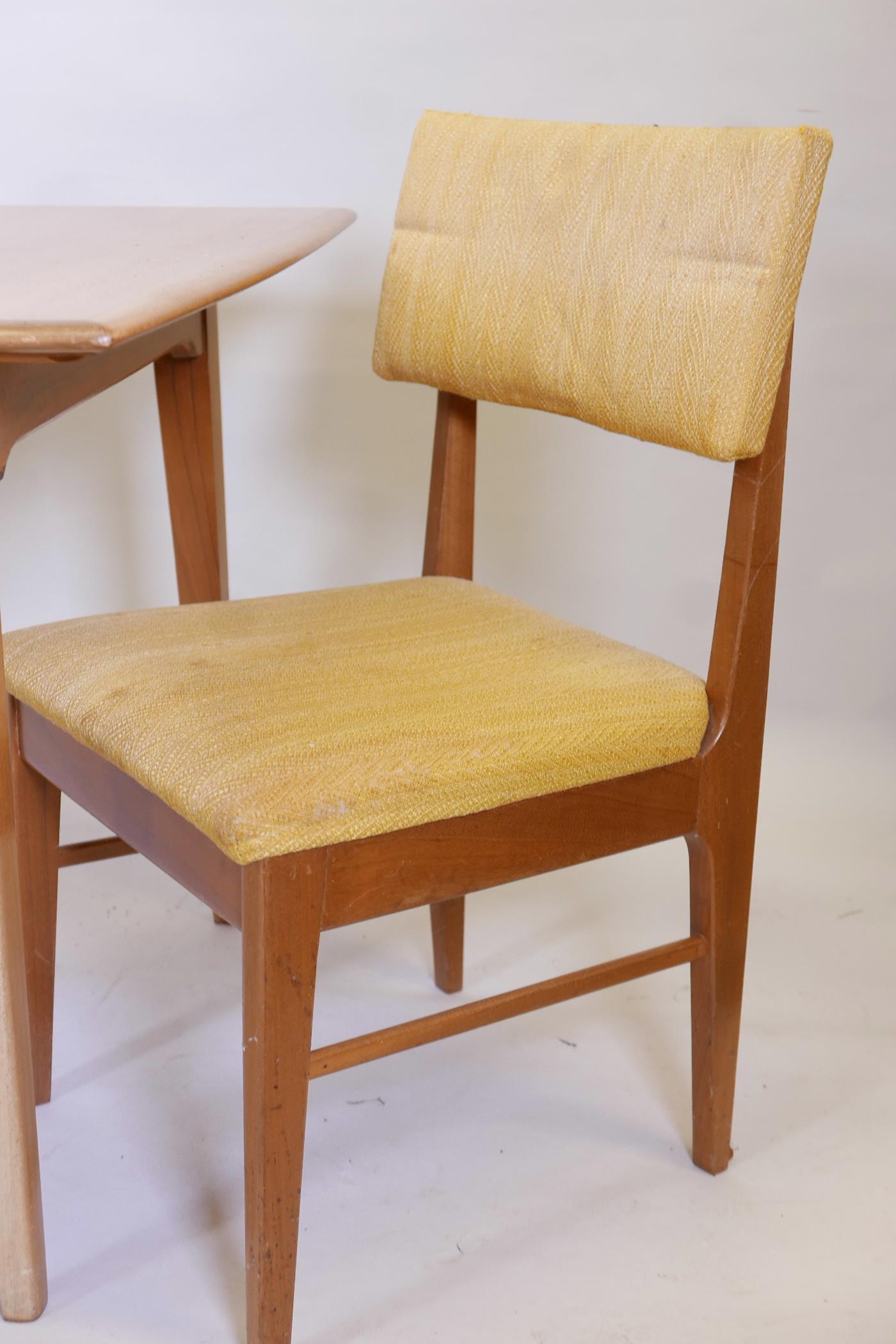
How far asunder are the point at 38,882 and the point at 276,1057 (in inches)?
15.8

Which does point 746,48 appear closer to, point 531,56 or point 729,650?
point 531,56

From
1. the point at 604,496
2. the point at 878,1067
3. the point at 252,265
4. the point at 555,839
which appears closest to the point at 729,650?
the point at 555,839

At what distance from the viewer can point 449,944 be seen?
154cm

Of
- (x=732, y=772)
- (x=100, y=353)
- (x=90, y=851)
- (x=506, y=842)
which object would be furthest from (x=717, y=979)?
(x=100, y=353)

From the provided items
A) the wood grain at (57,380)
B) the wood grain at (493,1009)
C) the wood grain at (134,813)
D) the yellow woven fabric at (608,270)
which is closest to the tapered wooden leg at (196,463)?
the wood grain at (57,380)

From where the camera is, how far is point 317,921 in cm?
94

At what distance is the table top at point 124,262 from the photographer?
29.0 inches

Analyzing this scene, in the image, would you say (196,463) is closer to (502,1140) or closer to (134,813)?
(134,813)

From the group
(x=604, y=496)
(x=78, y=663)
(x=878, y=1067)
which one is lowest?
(x=878, y=1067)

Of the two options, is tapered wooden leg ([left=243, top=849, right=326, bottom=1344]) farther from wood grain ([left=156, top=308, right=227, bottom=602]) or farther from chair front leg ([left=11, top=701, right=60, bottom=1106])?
wood grain ([left=156, top=308, right=227, bottom=602])

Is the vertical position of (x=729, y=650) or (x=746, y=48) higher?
(x=746, y=48)

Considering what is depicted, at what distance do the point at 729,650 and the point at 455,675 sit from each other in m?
0.21

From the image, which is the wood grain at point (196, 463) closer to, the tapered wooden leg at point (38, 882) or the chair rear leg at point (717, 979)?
the tapered wooden leg at point (38, 882)

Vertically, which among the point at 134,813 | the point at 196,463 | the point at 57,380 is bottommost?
the point at 134,813
